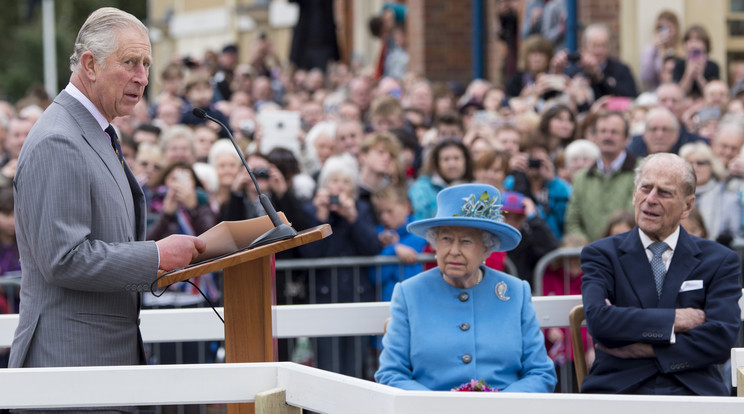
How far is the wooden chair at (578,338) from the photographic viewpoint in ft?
15.0

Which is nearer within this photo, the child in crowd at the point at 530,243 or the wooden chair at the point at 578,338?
the wooden chair at the point at 578,338

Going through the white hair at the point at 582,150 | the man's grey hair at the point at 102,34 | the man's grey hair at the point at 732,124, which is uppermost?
the man's grey hair at the point at 102,34

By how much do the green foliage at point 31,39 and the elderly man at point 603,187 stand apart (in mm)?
37351

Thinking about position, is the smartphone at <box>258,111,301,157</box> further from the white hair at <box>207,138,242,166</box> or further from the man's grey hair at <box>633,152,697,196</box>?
the man's grey hair at <box>633,152,697,196</box>

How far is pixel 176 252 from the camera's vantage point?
3.39 metres

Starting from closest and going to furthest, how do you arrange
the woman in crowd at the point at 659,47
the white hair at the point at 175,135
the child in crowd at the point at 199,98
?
1. the white hair at the point at 175,135
2. the child in crowd at the point at 199,98
3. the woman in crowd at the point at 659,47

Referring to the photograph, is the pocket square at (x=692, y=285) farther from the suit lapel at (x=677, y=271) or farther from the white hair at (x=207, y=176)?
the white hair at (x=207, y=176)

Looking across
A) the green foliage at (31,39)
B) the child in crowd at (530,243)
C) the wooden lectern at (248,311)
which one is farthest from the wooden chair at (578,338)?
the green foliage at (31,39)

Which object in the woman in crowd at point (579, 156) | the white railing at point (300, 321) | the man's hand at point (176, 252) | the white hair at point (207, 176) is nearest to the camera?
the man's hand at point (176, 252)

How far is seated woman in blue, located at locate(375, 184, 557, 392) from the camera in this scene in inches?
175

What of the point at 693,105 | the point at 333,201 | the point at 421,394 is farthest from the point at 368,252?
the point at 421,394

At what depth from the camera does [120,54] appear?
3443mm

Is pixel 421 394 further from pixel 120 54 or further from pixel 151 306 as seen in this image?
pixel 151 306

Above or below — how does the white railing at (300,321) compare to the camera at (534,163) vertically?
below
